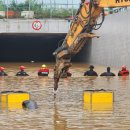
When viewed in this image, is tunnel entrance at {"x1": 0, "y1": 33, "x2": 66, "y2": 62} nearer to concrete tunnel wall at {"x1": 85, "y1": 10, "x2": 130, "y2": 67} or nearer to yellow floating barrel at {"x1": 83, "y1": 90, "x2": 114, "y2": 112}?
concrete tunnel wall at {"x1": 85, "y1": 10, "x2": 130, "y2": 67}

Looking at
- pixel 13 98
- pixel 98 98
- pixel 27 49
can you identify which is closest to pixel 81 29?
pixel 98 98

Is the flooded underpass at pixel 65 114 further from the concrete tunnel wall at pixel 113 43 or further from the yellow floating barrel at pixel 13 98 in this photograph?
the concrete tunnel wall at pixel 113 43

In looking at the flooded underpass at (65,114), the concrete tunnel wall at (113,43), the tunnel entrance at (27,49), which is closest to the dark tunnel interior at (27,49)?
the tunnel entrance at (27,49)

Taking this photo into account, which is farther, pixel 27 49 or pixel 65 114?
pixel 27 49

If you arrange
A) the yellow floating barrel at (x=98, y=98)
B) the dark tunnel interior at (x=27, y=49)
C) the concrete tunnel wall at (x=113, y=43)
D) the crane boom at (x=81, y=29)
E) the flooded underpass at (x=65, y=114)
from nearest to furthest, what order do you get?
the flooded underpass at (x=65, y=114) < the crane boom at (x=81, y=29) < the yellow floating barrel at (x=98, y=98) < the concrete tunnel wall at (x=113, y=43) < the dark tunnel interior at (x=27, y=49)

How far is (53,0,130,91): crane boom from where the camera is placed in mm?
18703

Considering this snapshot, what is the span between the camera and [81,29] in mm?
19531

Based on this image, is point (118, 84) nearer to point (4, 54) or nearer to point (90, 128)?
point (90, 128)

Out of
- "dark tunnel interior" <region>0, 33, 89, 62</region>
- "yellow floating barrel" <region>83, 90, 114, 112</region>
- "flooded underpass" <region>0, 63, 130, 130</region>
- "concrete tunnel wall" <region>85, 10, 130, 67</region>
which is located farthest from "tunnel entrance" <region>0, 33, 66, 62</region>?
"yellow floating barrel" <region>83, 90, 114, 112</region>

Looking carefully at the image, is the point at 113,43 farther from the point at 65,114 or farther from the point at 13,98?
the point at 65,114

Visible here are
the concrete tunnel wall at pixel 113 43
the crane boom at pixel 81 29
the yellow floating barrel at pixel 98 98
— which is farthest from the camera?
the concrete tunnel wall at pixel 113 43

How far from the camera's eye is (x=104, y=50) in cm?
4950

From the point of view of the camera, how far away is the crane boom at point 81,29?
18703 mm

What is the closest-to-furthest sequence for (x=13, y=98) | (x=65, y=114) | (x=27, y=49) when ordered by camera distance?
1. (x=65, y=114)
2. (x=13, y=98)
3. (x=27, y=49)
